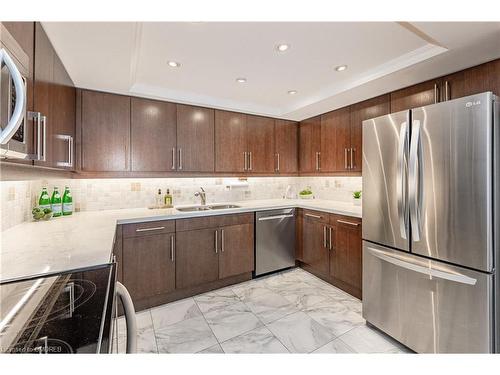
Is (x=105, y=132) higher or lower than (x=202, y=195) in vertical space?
higher

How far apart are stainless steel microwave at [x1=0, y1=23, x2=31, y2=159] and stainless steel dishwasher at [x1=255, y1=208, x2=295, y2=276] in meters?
2.40

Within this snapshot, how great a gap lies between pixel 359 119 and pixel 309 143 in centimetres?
92

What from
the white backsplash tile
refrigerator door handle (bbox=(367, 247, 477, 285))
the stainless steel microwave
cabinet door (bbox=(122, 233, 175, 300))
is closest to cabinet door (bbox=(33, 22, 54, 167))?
the stainless steel microwave

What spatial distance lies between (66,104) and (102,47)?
68 cm

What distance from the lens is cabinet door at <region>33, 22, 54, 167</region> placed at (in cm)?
129

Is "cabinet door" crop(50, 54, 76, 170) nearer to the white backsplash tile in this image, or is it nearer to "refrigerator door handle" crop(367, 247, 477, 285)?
the white backsplash tile

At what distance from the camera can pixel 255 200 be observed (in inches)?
150

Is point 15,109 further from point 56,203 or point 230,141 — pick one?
point 230,141

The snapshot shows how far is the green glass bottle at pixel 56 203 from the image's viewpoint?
2175 mm

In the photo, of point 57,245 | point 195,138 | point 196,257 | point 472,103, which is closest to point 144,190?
point 195,138

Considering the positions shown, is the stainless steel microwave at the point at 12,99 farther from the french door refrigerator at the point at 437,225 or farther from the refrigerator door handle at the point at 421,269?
the refrigerator door handle at the point at 421,269

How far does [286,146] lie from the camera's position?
382cm

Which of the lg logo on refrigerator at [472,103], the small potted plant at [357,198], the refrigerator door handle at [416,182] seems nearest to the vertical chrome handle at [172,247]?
the refrigerator door handle at [416,182]
